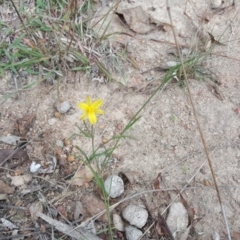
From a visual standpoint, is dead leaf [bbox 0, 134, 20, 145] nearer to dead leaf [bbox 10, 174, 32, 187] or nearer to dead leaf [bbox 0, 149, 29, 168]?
dead leaf [bbox 0, 149, 29, 168]

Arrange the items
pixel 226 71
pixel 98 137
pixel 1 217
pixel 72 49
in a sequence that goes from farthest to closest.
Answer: pixel 226 71 < pixel 72 49 < pixel 98 137 < pixel 1 217

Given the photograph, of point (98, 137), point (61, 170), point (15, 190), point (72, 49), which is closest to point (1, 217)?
point (15, 190)

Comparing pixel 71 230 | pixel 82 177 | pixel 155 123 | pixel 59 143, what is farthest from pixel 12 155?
pixel 155 123

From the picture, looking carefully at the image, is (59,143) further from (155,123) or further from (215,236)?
(215,236)

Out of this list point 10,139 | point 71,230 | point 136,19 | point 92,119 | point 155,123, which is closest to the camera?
point 92,119

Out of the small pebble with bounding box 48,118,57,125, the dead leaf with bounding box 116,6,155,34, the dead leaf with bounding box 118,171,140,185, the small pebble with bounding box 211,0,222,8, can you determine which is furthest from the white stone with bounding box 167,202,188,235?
the small pebble with bounding box 211,0,222,8

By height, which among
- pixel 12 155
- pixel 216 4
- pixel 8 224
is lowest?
pixel 8 224

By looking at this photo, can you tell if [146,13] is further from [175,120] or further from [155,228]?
[155,228]

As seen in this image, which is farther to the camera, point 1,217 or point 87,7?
point 87,7
